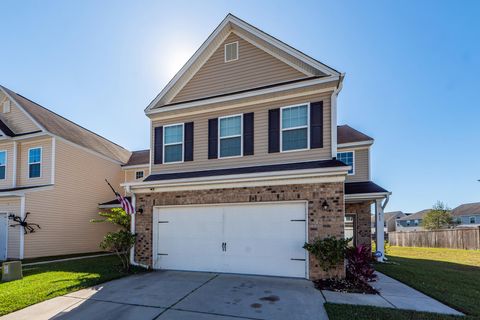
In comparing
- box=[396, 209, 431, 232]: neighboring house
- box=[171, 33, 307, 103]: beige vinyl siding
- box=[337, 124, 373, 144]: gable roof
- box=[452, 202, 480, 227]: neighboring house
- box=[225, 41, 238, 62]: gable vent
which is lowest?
box=[396, 209, 431, 232]: neighboring house

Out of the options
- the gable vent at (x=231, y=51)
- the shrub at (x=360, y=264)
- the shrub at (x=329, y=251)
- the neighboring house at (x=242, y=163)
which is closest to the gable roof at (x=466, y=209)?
the neighboring house at (x=242, y=163)

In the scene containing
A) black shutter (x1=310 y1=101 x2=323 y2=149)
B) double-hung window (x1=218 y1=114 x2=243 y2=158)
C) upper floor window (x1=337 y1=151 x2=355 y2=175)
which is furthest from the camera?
upper floor window (x1=337 y1=151 x2=355 y2=175)

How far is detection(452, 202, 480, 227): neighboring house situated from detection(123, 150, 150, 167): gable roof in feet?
167

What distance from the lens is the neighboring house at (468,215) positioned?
148ft

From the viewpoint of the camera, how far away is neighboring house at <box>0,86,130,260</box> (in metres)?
13.0

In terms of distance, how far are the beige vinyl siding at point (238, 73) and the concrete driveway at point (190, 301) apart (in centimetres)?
671

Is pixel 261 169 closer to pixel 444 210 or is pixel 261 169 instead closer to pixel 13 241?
pixel 13 241

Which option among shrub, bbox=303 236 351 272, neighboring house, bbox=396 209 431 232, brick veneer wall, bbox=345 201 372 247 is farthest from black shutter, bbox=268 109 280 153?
neighboring house, bbox=396 209 431 232

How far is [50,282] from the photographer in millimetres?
7805

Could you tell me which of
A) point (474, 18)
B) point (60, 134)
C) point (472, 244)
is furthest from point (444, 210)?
point (60, 134)

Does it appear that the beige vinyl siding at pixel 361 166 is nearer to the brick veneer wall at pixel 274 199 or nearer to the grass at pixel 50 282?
the brick veneer wall at pixel 274 199

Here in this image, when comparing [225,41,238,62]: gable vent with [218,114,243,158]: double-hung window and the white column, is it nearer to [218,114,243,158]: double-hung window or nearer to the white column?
[218,114,243,158]: double-hung window

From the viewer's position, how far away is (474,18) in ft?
31.5

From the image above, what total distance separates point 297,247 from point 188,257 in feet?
12.4
